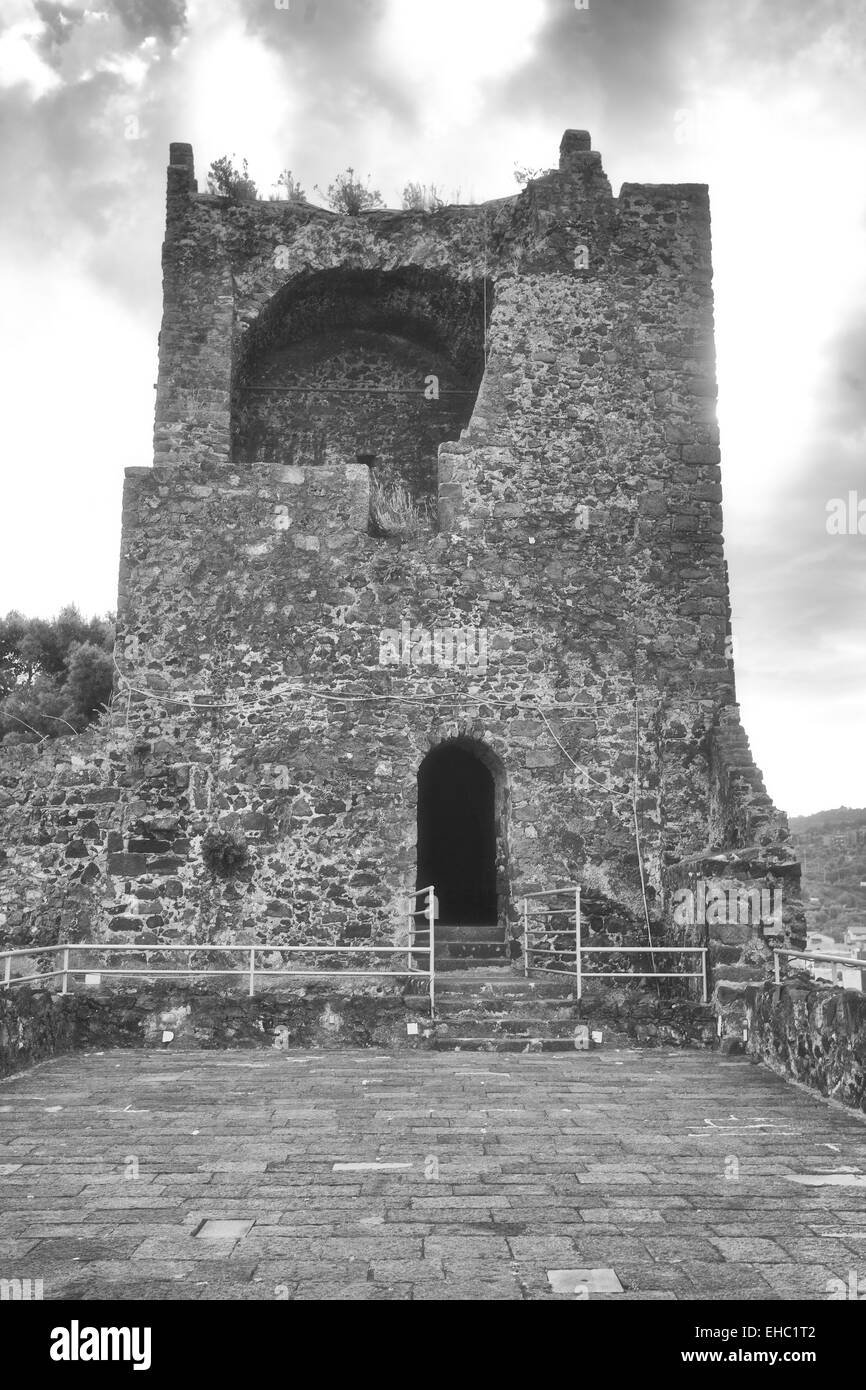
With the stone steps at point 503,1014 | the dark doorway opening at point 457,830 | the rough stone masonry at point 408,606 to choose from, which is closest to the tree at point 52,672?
the dark doorway opening at point 457,830

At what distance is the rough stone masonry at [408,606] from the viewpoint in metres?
11.7

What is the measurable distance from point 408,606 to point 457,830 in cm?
408

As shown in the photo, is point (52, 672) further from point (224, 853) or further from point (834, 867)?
point (834, 867)

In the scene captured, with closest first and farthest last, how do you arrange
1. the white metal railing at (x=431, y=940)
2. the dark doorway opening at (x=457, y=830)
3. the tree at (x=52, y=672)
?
the white metal railing at (x=431, y=940), the dark doorway opening at (x=457, y=830), the tree at (x=52, y=672)

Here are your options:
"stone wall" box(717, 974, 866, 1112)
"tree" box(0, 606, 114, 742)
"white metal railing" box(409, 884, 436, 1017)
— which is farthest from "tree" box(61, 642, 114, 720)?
"stone wall" box(717, 974, 866, 1112)

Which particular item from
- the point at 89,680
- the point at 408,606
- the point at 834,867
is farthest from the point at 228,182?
the point at 834,867

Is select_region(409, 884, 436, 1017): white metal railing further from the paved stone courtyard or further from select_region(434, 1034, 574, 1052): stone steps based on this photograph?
the paved stone courtyard

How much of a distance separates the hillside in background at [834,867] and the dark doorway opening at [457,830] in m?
5.80

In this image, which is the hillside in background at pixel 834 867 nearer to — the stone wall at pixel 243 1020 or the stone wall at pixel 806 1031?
the stone wall at pixel 806 1031

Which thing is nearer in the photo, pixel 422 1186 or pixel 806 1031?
pixel 422 1186

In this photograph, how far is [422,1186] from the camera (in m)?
4.62
